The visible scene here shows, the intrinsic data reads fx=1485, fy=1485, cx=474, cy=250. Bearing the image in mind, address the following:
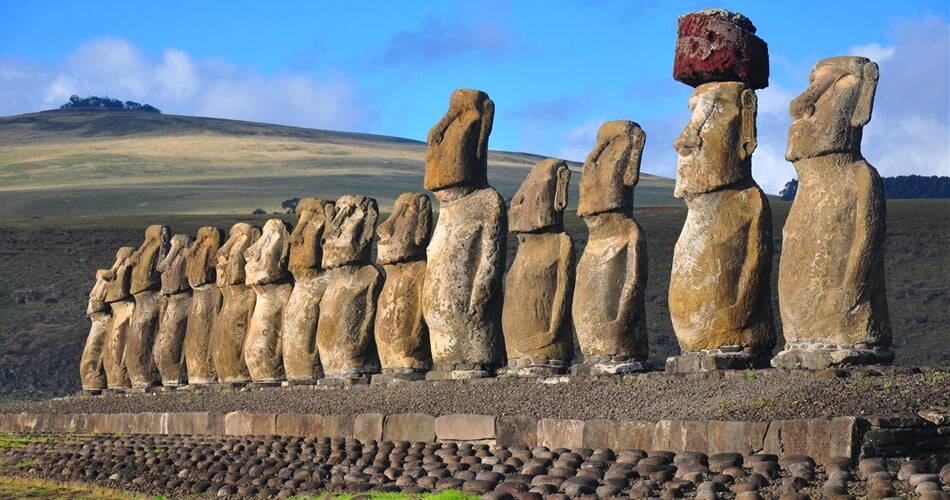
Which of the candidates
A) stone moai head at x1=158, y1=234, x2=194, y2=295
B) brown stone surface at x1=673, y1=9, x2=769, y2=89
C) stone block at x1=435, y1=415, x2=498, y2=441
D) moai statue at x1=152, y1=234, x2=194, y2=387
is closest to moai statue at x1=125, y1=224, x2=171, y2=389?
moai statue at x1=152, y1=234, x2=194, y2=387

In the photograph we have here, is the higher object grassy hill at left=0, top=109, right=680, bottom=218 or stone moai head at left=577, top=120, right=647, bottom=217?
grassy hill at left=0, top=109, right=680, bottom=218

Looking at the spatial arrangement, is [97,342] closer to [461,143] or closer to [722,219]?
[461,143]

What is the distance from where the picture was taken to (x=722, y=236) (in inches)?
559

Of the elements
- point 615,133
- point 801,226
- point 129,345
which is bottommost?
point 129,345

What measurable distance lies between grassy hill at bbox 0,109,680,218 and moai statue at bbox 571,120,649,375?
6218 centimetres

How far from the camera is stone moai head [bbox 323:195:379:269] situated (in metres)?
20.0

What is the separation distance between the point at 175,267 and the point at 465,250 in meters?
8.46

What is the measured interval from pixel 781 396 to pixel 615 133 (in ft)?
18.6

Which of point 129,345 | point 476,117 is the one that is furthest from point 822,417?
point 129,345

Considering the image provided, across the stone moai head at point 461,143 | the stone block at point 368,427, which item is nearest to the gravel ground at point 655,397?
the stone block at point 368,427

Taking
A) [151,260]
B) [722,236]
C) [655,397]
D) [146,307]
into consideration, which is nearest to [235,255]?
[146,307]

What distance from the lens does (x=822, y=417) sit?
10039 millimetres

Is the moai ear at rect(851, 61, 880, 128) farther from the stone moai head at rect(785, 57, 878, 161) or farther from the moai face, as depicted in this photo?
the moai face

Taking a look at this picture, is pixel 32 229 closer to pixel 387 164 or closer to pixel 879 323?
pixel 879 323
